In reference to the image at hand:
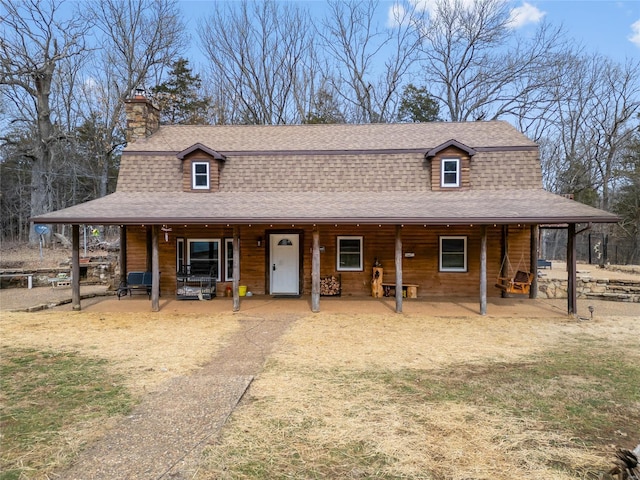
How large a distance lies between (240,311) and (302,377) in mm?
5630

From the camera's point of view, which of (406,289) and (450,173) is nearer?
(450,173)

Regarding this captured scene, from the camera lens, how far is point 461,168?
1345 centimetres

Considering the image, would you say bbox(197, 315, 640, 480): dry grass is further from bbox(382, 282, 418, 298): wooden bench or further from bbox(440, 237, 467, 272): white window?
bbox(440, 237, 467, 272): white window

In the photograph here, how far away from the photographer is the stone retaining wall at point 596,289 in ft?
45.8

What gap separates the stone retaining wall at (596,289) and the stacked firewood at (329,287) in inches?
270

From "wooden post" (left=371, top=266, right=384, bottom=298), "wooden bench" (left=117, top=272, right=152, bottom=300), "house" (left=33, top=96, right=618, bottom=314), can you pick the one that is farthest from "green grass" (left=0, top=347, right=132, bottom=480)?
"wooden post" (left=371, top=266, right=384, bottom=298)

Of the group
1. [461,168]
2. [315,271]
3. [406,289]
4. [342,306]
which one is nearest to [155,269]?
[315,271]

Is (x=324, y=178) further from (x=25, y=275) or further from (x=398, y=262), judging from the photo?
(x=25, y=275)

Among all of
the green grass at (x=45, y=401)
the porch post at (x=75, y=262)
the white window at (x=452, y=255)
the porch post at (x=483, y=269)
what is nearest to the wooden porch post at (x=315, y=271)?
the porch post at (x=483, y=269)

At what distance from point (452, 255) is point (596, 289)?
5.90 metres

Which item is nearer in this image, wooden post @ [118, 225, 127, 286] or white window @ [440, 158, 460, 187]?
white window @ [440, 158, 460, 187]

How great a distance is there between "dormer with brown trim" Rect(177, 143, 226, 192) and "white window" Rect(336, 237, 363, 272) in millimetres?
4638

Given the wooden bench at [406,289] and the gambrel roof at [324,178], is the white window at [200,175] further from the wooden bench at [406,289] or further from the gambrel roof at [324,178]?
the wooden bench at [406,289]

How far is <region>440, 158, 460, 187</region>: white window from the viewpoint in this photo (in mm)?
13445
